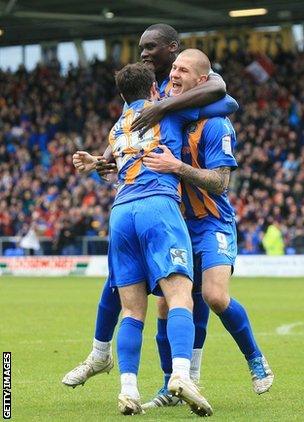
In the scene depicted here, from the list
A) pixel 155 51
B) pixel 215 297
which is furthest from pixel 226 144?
pixel 215 297

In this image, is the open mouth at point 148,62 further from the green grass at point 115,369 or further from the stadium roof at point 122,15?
the stadium roof at point 122,15

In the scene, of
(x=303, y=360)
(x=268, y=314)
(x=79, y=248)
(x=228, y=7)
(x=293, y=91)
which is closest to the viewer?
A: (x=303, y=360)

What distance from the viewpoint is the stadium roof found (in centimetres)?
3950

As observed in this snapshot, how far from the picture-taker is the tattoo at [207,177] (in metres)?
7.42

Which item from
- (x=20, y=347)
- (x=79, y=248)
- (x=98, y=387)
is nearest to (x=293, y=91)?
(x=79, y=248)

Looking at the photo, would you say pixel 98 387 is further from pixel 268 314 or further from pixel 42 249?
pixel 42 249

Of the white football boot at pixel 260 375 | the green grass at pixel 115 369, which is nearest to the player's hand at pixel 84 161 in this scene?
the green grass at pixel 115 369

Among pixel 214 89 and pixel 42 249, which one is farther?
pixel 42 249

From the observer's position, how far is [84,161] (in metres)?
8.21

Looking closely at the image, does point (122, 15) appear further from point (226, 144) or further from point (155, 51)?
point (226, 144)

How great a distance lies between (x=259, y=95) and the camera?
37.9 m

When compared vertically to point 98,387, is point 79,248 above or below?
below

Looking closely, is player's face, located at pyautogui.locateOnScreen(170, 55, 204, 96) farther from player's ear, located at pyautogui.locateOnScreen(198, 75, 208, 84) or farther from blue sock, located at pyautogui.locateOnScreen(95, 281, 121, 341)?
blue sock, located at pyautogui.locateOnScreen(95, 281, 121, 341)

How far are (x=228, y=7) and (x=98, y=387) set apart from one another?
32.6 m
